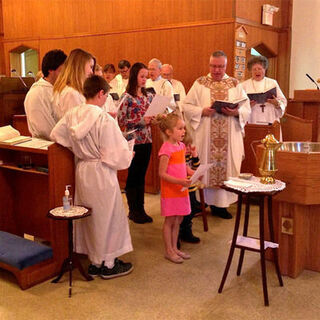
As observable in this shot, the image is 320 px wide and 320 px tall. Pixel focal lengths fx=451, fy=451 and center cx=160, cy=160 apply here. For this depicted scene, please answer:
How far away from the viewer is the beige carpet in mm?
3025

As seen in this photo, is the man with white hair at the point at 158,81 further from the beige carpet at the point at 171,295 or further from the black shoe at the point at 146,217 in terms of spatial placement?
the beige carpet at the point at 171,295

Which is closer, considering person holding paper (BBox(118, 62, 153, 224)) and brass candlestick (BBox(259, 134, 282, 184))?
brass candlestick (BBox(259, 134, 282, 184))

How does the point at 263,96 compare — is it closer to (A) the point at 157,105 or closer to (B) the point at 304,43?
(A) the point at 157,105

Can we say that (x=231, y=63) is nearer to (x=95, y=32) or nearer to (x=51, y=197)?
(x=95, y=32)

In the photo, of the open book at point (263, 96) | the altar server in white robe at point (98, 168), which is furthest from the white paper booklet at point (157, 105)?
the open book at point (263, 96)

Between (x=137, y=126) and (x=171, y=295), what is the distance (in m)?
2.02

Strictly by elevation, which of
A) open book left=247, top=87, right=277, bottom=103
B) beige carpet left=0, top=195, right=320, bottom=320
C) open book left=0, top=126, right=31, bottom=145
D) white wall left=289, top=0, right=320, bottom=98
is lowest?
beige carpet left=0, top=195, right=320, bottom=320

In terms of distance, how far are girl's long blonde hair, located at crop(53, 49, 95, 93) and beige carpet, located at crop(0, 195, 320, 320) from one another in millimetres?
1543

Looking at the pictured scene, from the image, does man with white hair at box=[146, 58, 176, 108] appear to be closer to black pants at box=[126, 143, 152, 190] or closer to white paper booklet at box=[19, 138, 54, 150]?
black pants at box=[126, 143, 152, 190]

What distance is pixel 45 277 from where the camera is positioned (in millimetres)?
3547

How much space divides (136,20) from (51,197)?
5863 mm

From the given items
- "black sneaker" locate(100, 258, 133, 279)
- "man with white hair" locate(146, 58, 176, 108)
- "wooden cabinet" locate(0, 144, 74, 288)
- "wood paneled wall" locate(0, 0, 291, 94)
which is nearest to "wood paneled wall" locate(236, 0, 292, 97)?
"wood paneled wall" locate(0, 0, 291, 94)

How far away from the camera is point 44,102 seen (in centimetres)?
397

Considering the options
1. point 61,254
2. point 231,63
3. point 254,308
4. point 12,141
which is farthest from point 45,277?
point 231,63
